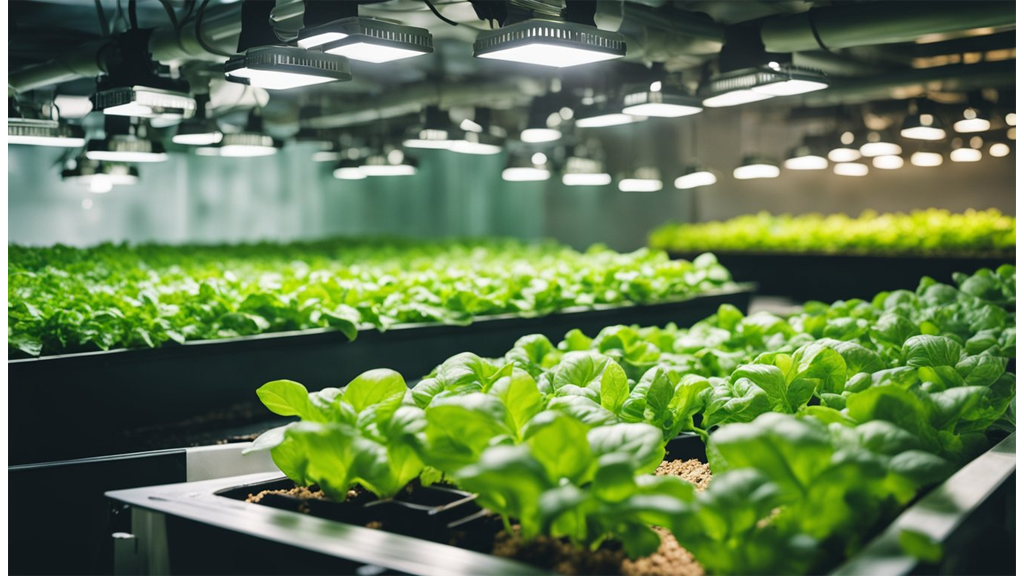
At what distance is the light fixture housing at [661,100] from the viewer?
146 inches

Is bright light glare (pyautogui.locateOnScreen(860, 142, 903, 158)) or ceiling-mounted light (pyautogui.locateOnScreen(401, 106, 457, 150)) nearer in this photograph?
ceiling-mounted light (pyautogui.locateOnScreen(401, 106, 457, 150))

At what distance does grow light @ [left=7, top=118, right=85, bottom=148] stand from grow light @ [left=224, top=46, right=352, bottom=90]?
2.43m

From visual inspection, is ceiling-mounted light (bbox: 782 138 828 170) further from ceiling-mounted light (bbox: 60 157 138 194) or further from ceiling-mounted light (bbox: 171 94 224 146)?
ceiling-mounted light (bbox: 60 157 138 194)

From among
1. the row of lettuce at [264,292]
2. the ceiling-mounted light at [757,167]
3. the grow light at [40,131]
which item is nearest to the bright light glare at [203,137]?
the grow light at [40,131]

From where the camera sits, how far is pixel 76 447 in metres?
3.08

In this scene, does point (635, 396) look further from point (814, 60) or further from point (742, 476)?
point (814, 60)

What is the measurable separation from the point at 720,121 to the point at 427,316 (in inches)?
370

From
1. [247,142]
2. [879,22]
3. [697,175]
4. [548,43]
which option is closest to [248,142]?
[247,142]

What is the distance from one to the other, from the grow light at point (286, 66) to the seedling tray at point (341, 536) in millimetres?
1395

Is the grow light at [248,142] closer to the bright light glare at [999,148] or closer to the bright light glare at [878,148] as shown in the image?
the bright light glare at [878,148]

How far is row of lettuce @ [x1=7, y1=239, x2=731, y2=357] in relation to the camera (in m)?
3.24

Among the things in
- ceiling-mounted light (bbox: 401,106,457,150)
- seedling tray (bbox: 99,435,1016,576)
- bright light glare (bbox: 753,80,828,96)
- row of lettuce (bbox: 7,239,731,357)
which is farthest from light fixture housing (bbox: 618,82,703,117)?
seedling tray (bbox: 99,435,1016,576)

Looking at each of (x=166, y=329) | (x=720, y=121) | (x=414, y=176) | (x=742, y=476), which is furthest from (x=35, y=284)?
(x=720, y=121)

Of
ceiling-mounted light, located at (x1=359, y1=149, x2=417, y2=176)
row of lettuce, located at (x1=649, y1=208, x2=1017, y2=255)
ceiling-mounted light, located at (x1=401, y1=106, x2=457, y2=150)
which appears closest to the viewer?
ceiling-mounted light, located at (x1=401, y1=106, x2=457, y2=150)
